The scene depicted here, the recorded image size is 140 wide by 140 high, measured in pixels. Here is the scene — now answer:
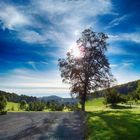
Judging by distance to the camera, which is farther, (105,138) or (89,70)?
(89,70)

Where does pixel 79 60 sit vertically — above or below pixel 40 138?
above

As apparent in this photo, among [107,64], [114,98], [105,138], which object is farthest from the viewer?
[114,98]

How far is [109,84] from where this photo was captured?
72.3 m

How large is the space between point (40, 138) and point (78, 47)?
52.9 m

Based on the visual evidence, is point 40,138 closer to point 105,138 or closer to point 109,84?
point 105,138

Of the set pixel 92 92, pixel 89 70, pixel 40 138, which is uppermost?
pixel 89 70

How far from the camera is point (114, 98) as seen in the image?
124 metres

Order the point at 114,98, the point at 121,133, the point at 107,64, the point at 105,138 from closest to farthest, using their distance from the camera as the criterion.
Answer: the point at 105,138
the point at 121,133
the point at 107,64
the point at 114,98

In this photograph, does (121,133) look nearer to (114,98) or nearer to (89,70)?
(89,70)

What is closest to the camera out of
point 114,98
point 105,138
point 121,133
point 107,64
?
point 105,138

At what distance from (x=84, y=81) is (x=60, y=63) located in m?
7.31

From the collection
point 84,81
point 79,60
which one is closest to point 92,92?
point 84,81

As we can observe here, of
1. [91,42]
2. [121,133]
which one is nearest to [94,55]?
[91,42]

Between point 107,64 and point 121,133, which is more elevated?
point 107,64
